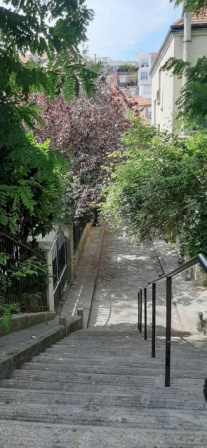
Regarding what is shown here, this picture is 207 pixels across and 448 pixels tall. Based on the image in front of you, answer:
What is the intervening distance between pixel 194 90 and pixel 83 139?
7.93 m

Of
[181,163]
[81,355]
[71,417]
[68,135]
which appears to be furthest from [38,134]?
[71,417]

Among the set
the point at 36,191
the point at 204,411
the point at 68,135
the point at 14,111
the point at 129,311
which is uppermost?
the point at 68,135

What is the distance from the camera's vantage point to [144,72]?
6150 centimetres

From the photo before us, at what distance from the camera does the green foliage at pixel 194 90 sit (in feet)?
13.1

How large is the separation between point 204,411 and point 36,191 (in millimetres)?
4528

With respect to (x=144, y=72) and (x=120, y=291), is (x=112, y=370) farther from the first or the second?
(x=144, y=72)

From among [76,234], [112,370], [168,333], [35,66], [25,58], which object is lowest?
[112,370]

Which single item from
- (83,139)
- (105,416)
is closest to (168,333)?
(105,416)

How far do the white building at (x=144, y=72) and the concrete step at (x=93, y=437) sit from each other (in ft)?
200

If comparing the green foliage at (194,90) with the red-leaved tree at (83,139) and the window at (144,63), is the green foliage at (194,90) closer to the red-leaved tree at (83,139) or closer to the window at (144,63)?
the red-leaved tree at (83,139)

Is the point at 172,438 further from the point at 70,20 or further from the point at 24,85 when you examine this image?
the point at 70,20

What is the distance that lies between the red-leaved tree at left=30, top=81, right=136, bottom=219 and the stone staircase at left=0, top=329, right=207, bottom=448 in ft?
25.3

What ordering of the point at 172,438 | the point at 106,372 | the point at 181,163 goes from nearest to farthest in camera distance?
1. the point at 172,438
2. the point at 106,372
3. the point at 181,163

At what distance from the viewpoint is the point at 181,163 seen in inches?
297
